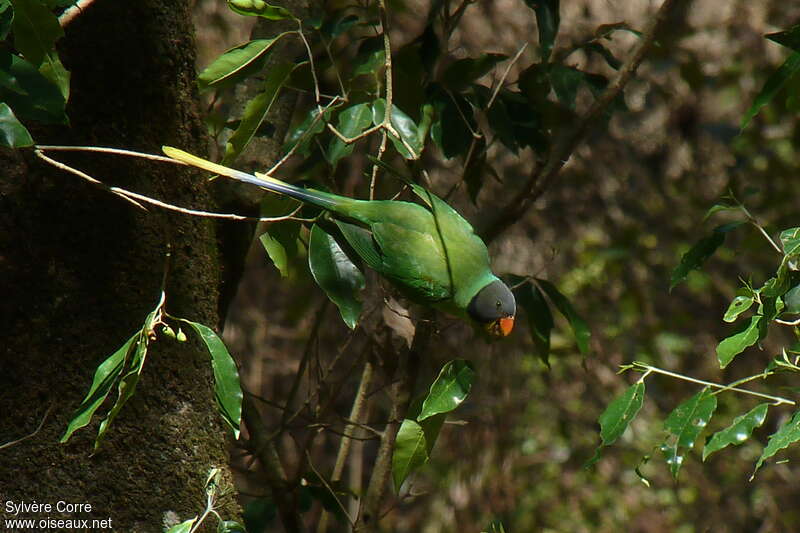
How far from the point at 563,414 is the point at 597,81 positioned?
3649mm

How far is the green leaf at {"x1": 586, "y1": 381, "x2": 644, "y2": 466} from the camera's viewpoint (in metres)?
1.54

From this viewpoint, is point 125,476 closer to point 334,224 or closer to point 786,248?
point 334,224

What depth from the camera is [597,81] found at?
2340 mm

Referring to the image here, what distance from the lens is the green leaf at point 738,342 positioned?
1506 millimetres

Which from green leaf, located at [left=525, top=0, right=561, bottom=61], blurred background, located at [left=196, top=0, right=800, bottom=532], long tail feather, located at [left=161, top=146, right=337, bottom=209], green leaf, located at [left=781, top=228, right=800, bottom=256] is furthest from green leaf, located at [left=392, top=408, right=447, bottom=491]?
blurred background, located at [left=196, top=0, right=800, bottom=532]

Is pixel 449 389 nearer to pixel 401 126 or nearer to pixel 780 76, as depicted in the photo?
pixel 401 126

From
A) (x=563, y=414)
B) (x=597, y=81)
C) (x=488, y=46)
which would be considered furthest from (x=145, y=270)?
(x=563, y=414)

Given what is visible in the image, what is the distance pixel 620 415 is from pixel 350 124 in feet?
2.88

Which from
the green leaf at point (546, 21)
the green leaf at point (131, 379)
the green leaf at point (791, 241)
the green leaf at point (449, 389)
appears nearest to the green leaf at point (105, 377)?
the green leaf at point (131, 379)

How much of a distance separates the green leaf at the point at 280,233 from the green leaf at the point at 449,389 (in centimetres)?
41

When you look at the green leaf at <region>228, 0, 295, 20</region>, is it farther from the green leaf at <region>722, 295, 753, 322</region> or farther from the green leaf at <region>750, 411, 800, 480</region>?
the green leaf at <region>750, 411, 800, 480</region>

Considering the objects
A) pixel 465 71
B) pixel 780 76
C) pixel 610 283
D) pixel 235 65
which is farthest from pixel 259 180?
pixel 610 283

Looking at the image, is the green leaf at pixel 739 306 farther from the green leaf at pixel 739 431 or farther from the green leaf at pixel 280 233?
the green leaf at pixel 280 233

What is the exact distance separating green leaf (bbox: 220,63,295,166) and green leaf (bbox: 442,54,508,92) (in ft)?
1.95
